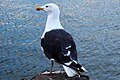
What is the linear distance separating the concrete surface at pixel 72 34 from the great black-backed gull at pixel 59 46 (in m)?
4.42

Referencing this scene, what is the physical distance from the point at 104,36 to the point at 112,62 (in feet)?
11.9

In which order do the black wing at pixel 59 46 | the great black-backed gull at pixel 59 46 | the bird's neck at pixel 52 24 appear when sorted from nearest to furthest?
the great black-backed gull at pixel 59 46, the black wing at pixel 59 46, the bird's neck at pixel 52 24

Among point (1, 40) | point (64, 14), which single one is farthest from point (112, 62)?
point (64, 14)

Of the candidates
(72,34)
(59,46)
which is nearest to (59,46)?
(59,46)

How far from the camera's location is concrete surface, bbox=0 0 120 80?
13031 mm

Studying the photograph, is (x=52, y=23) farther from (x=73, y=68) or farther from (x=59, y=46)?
(x=73, y=68)

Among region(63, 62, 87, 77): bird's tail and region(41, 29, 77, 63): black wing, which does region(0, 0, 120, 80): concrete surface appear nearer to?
region(41, 29, 77, 63): black wing

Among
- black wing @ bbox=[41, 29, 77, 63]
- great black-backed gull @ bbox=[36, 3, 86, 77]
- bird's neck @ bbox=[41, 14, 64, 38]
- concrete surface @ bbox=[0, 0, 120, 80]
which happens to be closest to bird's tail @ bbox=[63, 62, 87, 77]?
great black-backed gull @ bbox=[36, 3, 86, 77]

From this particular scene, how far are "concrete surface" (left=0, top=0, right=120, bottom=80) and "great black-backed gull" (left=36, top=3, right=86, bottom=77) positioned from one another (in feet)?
14.5

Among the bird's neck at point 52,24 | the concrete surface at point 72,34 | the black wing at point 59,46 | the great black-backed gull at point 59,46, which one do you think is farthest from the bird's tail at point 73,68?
the concrete surface at point 72,34

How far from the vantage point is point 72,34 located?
56.9 feet

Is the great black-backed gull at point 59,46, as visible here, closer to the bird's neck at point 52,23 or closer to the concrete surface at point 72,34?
the bird's neck at point 52,23

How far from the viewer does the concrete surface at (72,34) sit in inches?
513

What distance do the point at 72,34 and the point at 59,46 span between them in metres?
9.79
